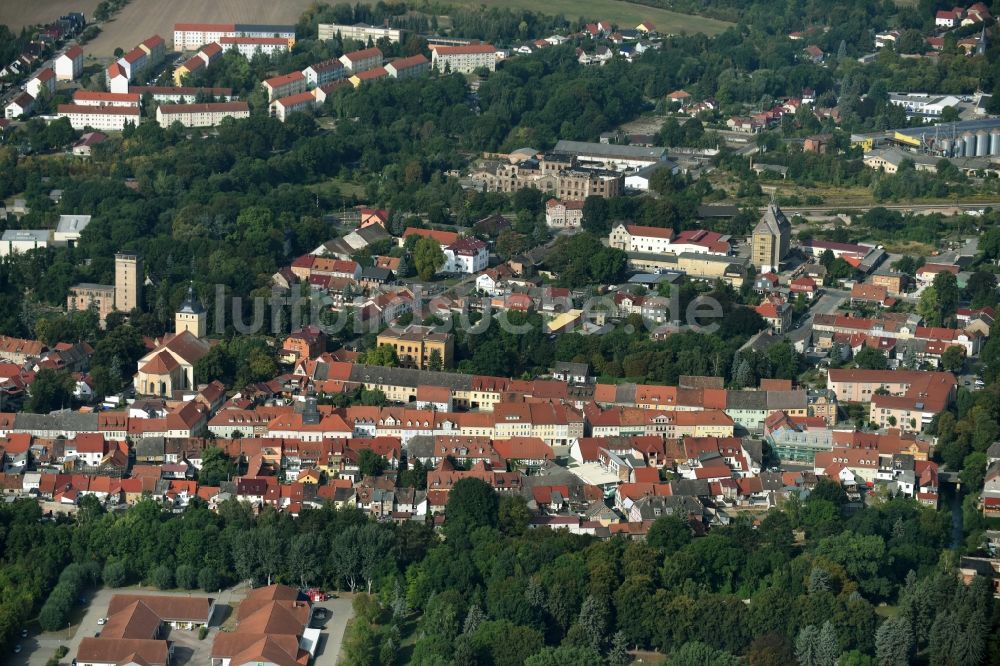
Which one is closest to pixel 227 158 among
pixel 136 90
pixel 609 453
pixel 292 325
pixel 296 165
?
pixel 296 165

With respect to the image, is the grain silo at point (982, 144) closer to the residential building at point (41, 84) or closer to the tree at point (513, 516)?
the residential building at point (41, 84)

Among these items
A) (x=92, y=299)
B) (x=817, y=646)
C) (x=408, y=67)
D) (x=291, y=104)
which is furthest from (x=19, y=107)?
(x=817, y=646)

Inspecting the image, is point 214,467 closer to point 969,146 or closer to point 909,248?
point 909,248

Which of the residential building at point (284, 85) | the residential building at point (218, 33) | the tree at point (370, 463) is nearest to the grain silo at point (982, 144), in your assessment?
the residential building at point (284, 85)

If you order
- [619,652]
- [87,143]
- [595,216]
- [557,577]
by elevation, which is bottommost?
[619,652]

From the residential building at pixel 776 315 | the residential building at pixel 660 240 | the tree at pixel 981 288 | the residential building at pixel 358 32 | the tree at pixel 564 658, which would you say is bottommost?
the tree at pixel 564 658

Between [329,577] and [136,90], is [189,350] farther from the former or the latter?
[136,90]

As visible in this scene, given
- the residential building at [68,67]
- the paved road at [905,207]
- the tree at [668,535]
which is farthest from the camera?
the residential building at [68,67]
